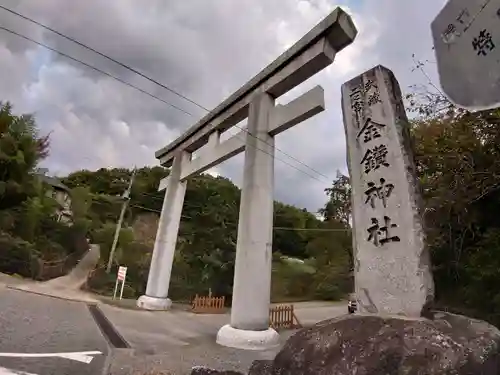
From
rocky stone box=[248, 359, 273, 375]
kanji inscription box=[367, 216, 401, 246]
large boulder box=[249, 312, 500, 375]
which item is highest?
kanji inscription box=[367, 216, 401, 246]

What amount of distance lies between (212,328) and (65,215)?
18.7 metres

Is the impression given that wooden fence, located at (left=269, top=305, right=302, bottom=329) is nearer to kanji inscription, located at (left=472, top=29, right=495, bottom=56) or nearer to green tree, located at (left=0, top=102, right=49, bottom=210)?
→ kanji inscription, located at (left=472, top=29, right=495, bottom=56)

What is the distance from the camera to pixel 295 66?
6973mm

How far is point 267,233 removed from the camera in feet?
22.5

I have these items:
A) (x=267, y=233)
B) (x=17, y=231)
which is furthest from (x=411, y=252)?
(x=17, y=231)

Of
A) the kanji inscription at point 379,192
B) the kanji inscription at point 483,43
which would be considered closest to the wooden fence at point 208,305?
the kanji inscription at point 379,192

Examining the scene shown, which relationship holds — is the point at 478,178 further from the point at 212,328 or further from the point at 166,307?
the point at 166,307

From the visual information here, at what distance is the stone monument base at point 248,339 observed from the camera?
6.12 meters

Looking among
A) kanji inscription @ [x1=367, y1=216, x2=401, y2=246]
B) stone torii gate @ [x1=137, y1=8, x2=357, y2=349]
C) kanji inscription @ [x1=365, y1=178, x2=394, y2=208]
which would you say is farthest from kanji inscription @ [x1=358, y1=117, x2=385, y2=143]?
stone torii gate @ [x1=137, y1=8, x2=357, y2=349]

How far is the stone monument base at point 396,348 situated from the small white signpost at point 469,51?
1566 mm

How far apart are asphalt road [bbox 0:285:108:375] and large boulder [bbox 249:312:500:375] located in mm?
2905

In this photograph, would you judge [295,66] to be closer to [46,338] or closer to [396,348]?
[396,348]

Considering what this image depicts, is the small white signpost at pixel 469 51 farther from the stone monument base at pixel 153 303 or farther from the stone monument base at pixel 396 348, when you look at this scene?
the stone monument base at pixel 153 303

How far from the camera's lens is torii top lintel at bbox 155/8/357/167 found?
6387 millimetres
